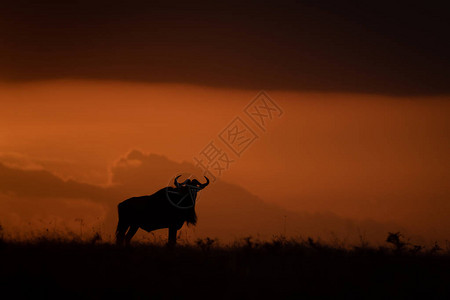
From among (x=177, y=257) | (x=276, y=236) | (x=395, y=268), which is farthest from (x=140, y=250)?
(x=395, y=268)

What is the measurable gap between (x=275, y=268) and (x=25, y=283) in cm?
421

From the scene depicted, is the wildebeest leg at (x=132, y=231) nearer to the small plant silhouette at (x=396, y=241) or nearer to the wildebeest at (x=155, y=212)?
the wildebeest at (x=155, y=212)

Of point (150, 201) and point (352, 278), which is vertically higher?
point (150, 201)

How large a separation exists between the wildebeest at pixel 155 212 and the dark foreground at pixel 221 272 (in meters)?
5.13

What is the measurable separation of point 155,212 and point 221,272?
8.43 m

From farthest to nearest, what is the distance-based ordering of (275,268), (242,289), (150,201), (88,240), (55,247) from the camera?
(150,201), (88,240), (55,247), (275,268), (242,289)

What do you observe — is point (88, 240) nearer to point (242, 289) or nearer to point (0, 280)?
point (0, 280)

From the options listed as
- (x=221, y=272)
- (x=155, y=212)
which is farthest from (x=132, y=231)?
(x=221, y=272)

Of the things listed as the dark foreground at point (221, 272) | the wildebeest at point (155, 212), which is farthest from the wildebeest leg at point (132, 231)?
the dark foreground at point (221, 272)

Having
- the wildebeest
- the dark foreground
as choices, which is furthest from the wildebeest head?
the dark foreground

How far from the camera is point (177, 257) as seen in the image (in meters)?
10.6

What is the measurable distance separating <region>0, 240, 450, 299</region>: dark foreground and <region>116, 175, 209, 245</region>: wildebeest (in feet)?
16.8

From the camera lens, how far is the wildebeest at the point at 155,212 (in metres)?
17.2

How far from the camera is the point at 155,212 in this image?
678 inches
